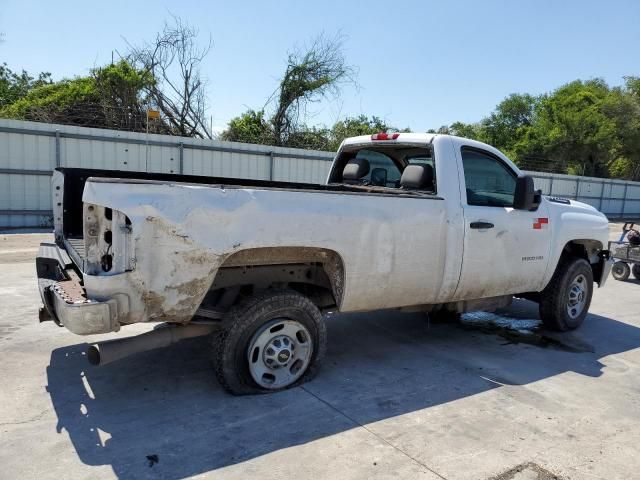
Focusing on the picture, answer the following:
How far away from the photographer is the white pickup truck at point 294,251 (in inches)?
129

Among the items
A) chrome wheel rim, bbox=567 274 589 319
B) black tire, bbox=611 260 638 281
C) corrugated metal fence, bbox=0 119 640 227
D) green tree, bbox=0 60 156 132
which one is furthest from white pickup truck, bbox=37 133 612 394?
green tree, bbox=0 60 156 132

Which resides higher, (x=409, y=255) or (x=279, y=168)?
(x=279, y=168)

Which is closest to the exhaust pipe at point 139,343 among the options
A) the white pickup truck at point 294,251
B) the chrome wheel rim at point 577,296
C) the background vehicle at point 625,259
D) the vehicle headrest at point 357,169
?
the white pickup truck at point 294,251

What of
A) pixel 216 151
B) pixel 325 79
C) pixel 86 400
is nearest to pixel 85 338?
pixel 86 400

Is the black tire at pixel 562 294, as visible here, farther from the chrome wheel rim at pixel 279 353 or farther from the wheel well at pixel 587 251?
the chrome wheel rim at pixel 279 353

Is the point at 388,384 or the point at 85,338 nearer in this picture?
the point at 388,384

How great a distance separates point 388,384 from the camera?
4.34 metres

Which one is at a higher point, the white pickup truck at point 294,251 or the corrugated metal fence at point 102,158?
the corrugated metal fence at point 102,158

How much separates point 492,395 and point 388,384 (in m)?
0.84

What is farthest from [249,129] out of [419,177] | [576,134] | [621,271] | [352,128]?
[576,134]

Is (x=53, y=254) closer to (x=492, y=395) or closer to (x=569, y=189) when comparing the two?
(x=492, y=395)

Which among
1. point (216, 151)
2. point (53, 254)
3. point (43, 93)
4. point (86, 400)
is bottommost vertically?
point (86, 400)

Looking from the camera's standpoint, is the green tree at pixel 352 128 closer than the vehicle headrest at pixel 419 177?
No

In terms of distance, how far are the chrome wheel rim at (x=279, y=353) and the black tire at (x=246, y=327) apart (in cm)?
3
